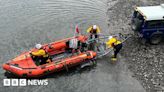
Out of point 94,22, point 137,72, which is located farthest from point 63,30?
point 137,72

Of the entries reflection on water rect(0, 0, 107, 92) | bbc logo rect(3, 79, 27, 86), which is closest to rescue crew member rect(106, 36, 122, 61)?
reflection on water rect(0, 0, 107, 92)

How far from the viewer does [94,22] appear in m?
22.0

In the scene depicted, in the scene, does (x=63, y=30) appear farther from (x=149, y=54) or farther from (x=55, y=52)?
(x=149, y=54)

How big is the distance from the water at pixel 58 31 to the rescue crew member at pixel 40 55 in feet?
3.45

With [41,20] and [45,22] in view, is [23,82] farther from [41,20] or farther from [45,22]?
[41,20]

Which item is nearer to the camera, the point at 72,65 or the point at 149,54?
the point at 72,65

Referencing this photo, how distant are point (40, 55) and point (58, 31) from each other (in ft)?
17.1

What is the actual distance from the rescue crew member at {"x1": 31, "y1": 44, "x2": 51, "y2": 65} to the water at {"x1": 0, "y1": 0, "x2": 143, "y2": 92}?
105 centimetres

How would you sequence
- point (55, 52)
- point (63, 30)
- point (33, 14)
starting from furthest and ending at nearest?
point (33, 14) → point (63, 30) → point (55, 52)

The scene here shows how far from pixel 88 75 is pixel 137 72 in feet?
9.24

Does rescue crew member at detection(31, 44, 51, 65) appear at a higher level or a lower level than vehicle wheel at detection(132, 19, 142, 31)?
lower

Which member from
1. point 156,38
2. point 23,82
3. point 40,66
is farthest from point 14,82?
point 156,38

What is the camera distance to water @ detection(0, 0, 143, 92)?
15.7 metres

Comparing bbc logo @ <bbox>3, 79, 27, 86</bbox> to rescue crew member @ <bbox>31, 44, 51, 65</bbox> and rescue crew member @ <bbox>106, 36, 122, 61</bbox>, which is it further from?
rescue crew member @ <bbox>106, 36, 122, 61</bbox>
